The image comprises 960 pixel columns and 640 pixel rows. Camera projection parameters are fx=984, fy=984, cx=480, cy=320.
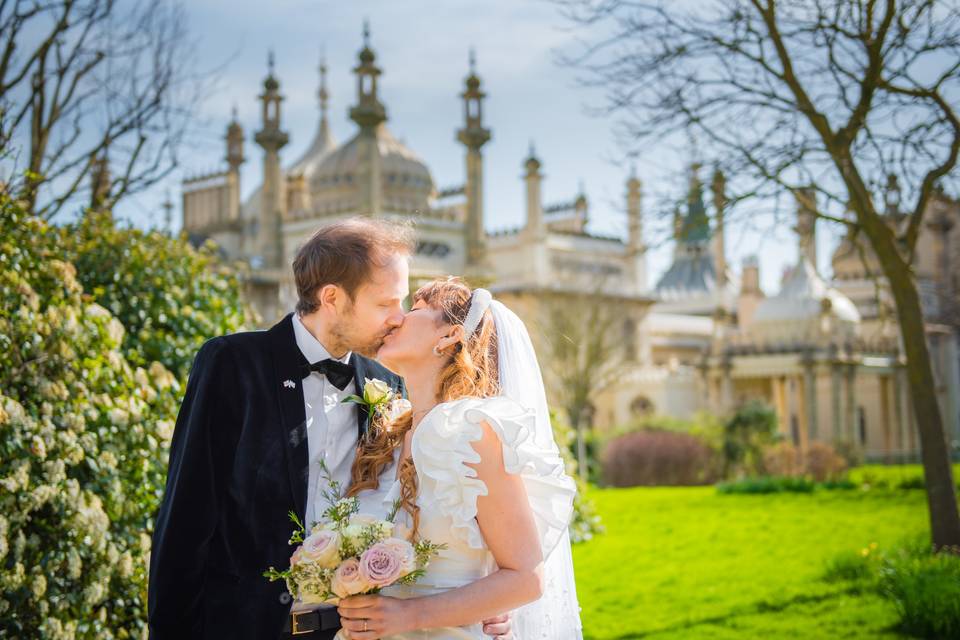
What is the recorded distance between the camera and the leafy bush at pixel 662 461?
70.4 ft

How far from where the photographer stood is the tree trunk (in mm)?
8438

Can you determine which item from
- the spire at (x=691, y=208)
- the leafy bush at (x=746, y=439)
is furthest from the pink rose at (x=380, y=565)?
the leafy bush at (x=746, y=439)

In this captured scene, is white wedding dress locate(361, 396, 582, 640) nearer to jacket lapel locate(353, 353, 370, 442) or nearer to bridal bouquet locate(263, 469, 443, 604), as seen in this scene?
bridal bouquet locate(263, 469, 443, 604)

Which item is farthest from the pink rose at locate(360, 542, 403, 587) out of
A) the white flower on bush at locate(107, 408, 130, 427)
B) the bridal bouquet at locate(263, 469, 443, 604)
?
the white flower on bush at locate(107, 408, 130, 427)

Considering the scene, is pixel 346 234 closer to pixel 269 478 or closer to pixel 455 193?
pixel 269 478

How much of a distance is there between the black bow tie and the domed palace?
65.5ft

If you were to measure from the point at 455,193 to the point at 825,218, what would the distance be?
130ft

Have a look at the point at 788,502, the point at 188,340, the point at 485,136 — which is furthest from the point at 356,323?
the point at 485,136

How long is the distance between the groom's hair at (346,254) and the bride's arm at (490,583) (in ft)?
2.45

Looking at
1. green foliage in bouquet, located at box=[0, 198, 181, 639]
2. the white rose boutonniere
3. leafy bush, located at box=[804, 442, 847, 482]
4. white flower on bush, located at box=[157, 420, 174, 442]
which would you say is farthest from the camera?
leafy bush, located at box=[804, 442, 847, 482]

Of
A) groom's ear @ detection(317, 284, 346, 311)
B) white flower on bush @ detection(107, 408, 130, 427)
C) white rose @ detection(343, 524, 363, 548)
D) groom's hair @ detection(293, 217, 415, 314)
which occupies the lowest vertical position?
white rose @ detection(343, 524, 363, 548)

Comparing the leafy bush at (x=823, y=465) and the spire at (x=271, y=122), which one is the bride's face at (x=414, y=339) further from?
the spire at (x=271, y=122)

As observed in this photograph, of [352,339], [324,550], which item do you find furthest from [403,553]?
[352,339]

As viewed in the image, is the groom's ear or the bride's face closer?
the bride's face
